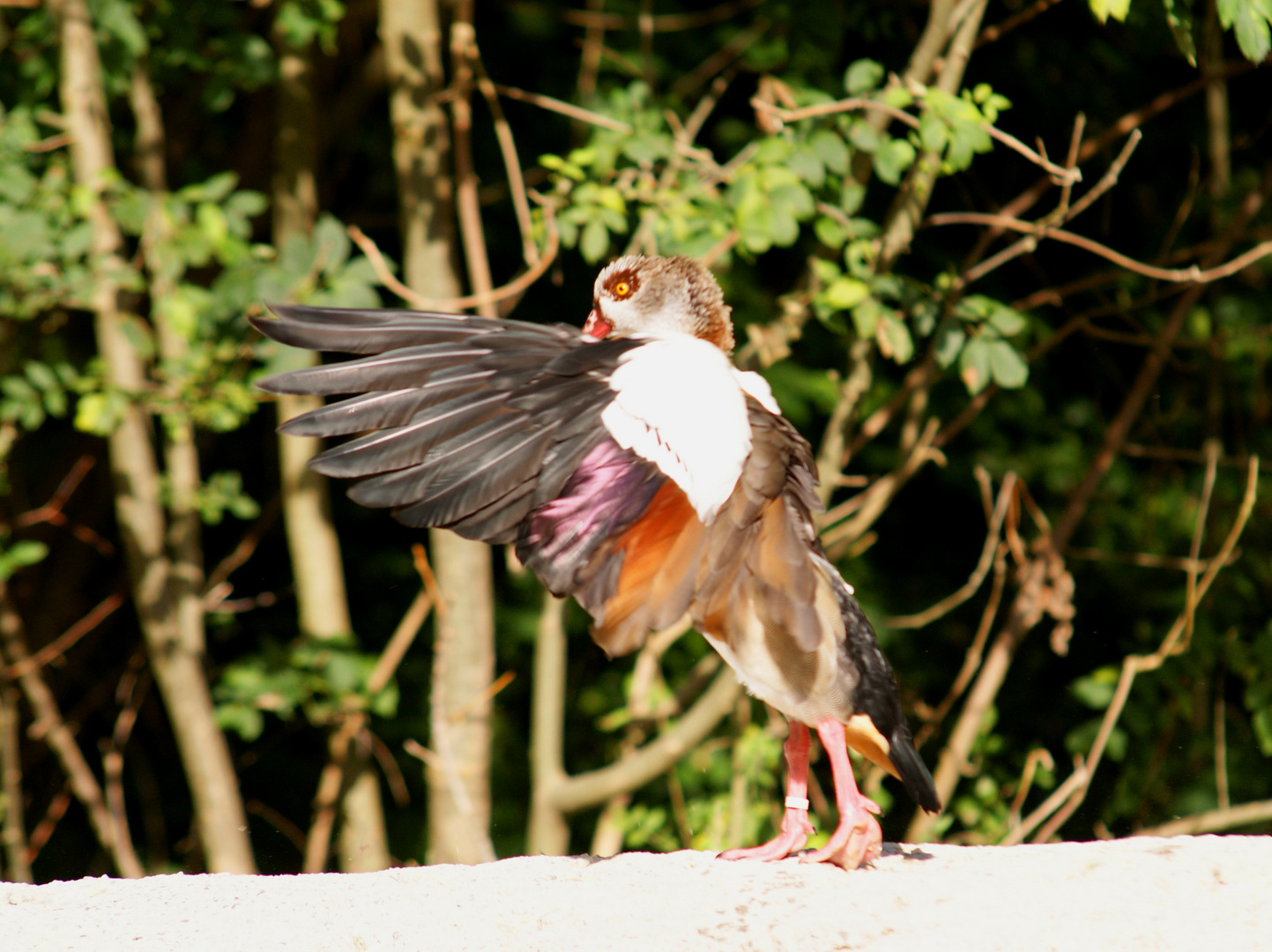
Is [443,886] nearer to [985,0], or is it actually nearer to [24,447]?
[985,0]

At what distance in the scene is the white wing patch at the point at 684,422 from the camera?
8.32 feet

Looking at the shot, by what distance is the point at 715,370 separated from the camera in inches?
108

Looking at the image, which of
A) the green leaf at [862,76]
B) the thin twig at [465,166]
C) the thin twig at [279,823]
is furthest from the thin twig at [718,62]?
the thin twig at [279,823]

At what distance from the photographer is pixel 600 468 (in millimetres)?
2631

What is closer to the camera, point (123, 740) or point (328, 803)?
point (328, 803)

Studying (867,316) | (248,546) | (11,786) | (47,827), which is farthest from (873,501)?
(47,827)

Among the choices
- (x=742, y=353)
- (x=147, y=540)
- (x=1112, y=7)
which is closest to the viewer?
(x=1112, y=7)

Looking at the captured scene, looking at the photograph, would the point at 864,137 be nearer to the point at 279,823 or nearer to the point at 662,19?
the point at 662,19

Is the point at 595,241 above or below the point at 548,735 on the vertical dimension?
above

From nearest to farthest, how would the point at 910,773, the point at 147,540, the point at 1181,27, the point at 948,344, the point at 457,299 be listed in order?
the point at 910,773
the point at 1181,27
the point at 948,344
the point at 147,540
the point at 457,299

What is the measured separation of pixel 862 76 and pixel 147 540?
315 cm

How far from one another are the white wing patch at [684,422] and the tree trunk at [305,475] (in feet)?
9.45

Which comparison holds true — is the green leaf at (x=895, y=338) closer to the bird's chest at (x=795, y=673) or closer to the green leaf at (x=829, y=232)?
the green leaf at (x=829, y=232)

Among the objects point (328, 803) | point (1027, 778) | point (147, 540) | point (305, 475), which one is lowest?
point (328, 803)
